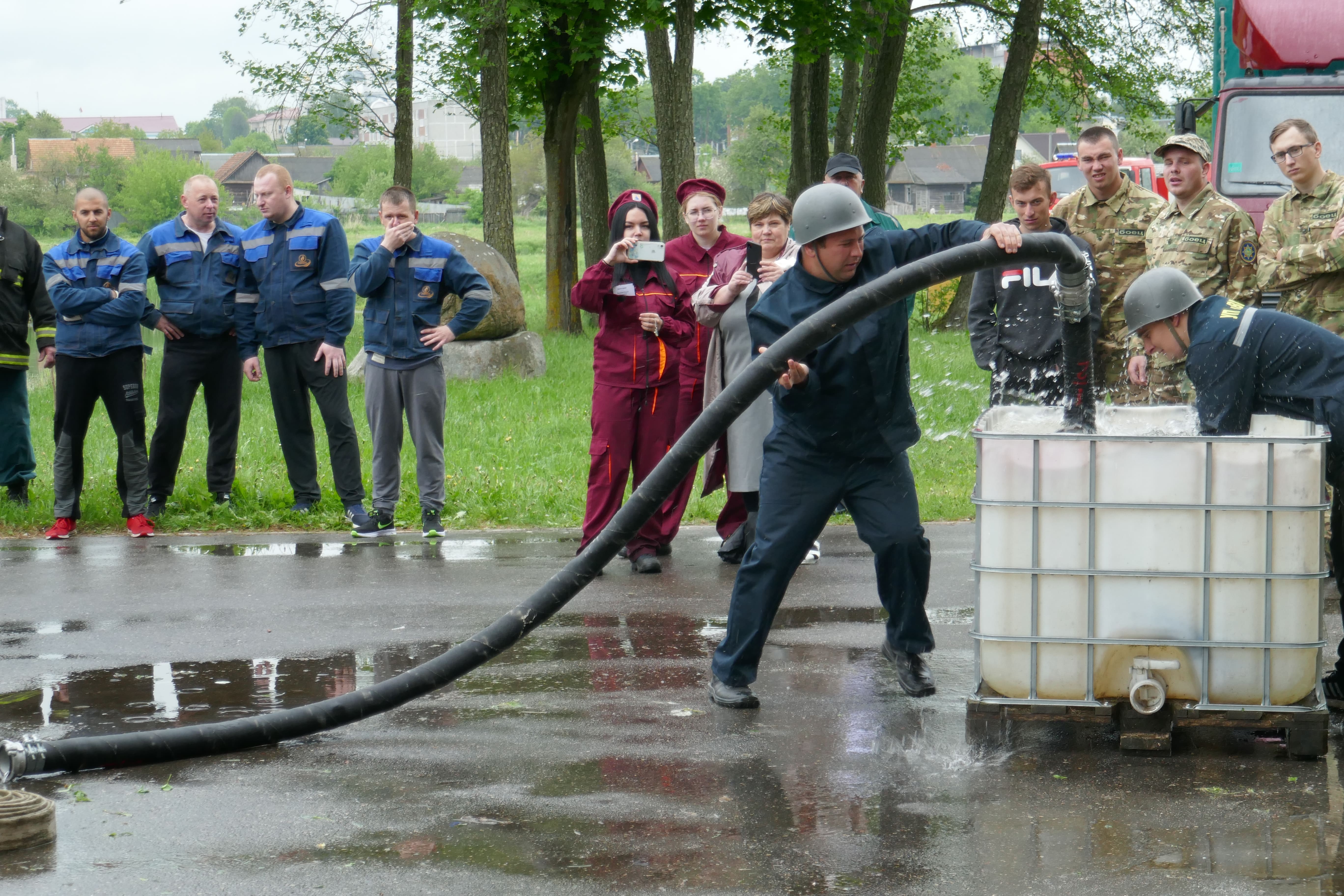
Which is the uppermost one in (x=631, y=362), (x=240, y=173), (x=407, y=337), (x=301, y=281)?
(x=240, y=173)

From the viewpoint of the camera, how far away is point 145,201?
68.5m

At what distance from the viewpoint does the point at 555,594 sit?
521cm

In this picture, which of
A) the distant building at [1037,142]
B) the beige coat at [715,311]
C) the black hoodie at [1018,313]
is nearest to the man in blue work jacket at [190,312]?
the beige coat at [715,311]

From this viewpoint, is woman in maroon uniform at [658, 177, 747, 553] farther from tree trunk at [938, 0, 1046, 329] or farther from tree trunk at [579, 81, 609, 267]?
tree trunk at [579, 81, 609, 267]

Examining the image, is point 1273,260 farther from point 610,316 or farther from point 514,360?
point 514,360

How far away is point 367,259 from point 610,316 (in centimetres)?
189

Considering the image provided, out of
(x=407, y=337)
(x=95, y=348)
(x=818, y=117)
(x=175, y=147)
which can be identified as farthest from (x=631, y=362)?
(x=175, y=147)

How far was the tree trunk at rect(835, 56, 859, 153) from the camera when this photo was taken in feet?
85.9

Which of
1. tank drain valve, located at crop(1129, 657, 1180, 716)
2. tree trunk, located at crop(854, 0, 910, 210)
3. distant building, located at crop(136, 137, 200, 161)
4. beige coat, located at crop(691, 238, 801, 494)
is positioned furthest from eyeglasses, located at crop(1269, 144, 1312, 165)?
distant building, located at crop(136, 137, 200, 161)

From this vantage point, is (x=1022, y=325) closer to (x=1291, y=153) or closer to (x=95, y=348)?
(x=1291, y=153)

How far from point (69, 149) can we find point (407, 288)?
8574 cm

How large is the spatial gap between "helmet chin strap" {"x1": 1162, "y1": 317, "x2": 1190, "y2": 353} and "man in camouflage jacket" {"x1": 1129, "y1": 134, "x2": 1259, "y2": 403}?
266cm

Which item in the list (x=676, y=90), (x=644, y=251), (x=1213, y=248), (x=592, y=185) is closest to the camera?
(x=1213, y=248)

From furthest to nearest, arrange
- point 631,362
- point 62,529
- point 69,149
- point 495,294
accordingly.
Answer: point 69,149 → point 495,294 → point 62,529 → point 631,362
